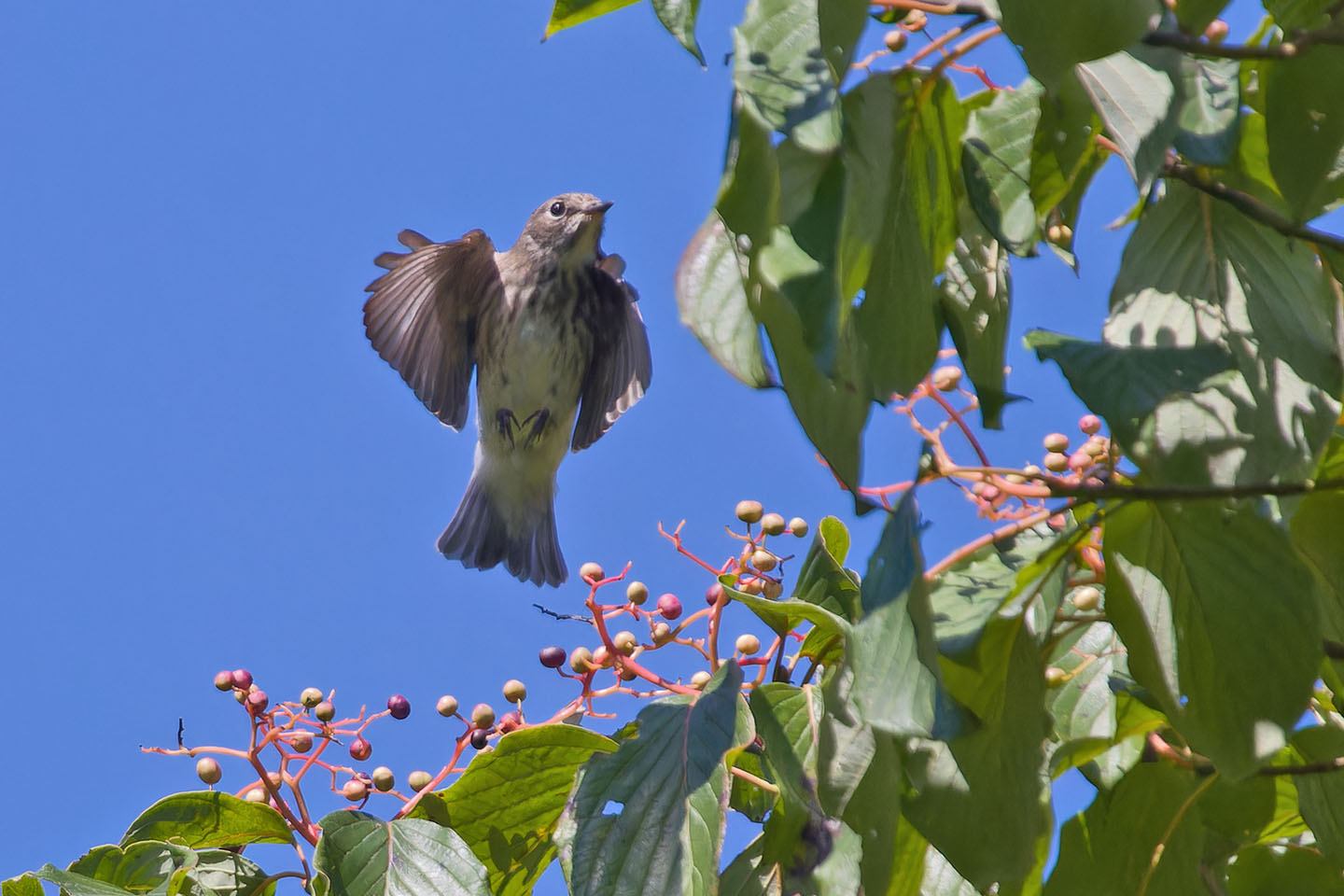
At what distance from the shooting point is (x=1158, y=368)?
3.67 ft

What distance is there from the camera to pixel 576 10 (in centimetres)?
157

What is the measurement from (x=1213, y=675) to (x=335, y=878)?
1.31 meters

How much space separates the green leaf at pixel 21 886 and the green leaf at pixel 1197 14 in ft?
5.90

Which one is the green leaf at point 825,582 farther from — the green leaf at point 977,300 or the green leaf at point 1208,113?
the green leaf at point 1208,113

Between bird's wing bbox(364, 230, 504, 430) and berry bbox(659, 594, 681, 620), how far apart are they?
2938 mm

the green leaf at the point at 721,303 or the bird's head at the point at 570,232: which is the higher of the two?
the bird's head at the point at 570,232

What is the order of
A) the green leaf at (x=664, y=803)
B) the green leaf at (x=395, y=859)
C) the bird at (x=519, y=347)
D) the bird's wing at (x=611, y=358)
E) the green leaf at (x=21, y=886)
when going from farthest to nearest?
1. the bird's wing at (x=611, y=358)
2. the bird at (x=519, y=347)
3. the green leaf at (x=395, y=859)
4. the green leaf at (x=21, y=886)
5. the green leaf at (x=664, y=803)

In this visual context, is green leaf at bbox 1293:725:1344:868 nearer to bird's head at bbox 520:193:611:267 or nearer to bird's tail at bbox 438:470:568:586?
bird's head at bbox 520:193:611:267

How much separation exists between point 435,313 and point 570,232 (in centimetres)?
67

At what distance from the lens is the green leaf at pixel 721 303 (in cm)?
150

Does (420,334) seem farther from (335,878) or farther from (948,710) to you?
(948,710)

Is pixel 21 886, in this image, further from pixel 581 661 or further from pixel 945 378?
pixel 945 378

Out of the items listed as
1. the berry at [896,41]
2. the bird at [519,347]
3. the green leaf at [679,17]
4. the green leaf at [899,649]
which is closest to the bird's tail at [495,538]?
the bird at [519,347]

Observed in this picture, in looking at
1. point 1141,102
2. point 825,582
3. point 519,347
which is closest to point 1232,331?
point 1141,102
